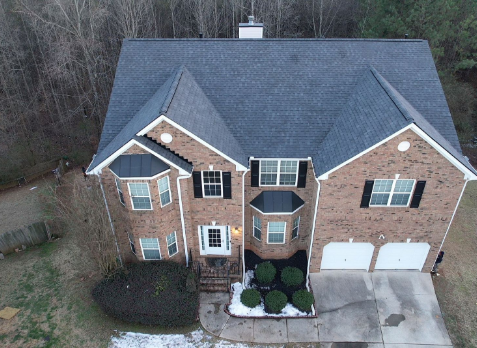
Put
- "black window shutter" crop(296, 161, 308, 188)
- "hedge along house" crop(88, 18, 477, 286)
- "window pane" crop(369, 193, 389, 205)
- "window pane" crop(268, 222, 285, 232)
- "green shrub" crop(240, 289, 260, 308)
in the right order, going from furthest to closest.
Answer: "window pane" crop(268, 222, 285, 232), "black window shutter" crop(296, 161, 308, 188), "green shrub" crop(240, 289, 260, 308), "window pane" crop(369, 193, 389, 205), "hedge along house" crop(88, 18, 477, 286)

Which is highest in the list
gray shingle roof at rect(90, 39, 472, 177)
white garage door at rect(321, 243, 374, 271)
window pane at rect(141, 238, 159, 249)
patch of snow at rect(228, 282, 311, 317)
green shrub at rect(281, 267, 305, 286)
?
gray shingle roof at rect(90, 39, 472, 177)

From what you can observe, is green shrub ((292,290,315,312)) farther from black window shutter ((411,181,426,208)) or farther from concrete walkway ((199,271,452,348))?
black window shutter ((411,181,426,208))

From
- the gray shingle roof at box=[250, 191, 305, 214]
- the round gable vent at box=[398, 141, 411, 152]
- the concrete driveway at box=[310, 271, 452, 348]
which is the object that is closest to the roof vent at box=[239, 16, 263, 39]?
the gray shingle roof at box=[250, 191, 305, 214]

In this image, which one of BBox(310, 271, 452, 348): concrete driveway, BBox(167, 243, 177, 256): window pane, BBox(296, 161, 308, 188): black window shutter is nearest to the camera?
BBox(310, 271, 452, 348): concrete driveway

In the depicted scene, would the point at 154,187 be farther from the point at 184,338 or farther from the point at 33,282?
the point at 33,282

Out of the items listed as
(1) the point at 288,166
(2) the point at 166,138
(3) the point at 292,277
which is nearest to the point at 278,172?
(1) the point at 288,166

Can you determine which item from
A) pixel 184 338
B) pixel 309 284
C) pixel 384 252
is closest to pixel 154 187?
pixel 184 338
